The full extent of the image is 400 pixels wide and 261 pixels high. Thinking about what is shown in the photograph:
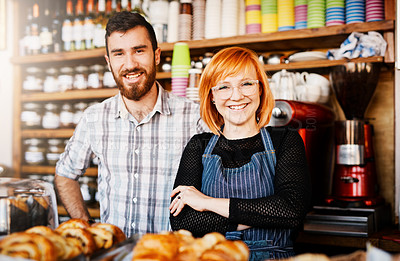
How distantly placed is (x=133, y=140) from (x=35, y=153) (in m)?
1.77

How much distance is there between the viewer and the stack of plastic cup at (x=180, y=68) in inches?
88.2

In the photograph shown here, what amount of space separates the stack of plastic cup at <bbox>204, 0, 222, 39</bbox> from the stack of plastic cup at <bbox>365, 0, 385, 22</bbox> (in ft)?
2.88

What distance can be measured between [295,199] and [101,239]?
24.3 inches

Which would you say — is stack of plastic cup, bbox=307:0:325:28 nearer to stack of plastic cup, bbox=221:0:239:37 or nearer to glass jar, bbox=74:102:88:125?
stack of plastic cup, bbox=221:0:239:37

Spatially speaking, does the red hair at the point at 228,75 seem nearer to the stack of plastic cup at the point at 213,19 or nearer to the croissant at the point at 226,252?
the croissant at the point at 226,252

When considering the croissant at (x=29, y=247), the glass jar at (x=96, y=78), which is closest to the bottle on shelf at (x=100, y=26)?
the glass jar at (x=96, y=78)

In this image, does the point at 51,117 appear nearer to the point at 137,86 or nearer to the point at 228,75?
the point at 137,86

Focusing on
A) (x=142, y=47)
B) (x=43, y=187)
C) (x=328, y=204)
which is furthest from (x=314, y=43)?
(x=43, y=187)

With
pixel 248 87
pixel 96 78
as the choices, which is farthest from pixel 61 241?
pixel 96 78

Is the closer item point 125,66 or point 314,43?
point 125,66

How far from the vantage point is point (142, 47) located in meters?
1.73

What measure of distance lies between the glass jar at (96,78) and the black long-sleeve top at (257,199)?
1.74 metres

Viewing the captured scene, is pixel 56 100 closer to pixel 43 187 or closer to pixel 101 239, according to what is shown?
pixel 43 187

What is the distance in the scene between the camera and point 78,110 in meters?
3.18
